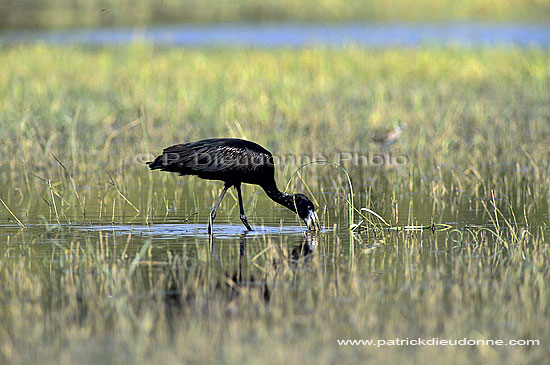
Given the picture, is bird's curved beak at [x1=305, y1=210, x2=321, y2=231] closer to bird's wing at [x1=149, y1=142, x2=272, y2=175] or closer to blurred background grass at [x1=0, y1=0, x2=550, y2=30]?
bird's wing at [x1=149, y1=142, x2=272, y2=175]

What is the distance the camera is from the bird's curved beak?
7.18 m

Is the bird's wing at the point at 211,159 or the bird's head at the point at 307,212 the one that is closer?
the bird's head at the point at 307,212

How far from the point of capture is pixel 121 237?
693cm

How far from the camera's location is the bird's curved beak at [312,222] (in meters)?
7.18

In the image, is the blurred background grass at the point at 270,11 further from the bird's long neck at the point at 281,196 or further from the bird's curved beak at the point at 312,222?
the bird's curved beak at the point at 312,222

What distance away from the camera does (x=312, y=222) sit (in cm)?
721

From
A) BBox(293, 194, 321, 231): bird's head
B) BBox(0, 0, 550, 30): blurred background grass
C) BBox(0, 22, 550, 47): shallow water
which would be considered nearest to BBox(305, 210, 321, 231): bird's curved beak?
BBox(293, 194, 321, 231): bird's head

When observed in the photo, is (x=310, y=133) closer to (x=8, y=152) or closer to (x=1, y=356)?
(x=8, y=152)

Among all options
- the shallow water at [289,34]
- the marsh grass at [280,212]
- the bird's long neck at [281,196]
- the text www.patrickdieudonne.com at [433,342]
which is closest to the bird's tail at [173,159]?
the marsh grass at [280,212]

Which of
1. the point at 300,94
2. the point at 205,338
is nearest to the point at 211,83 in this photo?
the point at 300,94

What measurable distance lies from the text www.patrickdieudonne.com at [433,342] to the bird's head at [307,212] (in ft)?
9.25

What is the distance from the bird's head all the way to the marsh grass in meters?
0.17

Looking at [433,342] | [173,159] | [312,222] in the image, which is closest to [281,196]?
[312,222]

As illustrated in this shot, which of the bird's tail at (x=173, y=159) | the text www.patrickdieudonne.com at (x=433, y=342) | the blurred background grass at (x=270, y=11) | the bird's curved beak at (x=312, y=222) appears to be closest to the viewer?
the text www.patrickdieudonne.com at (x=433, y=342)
